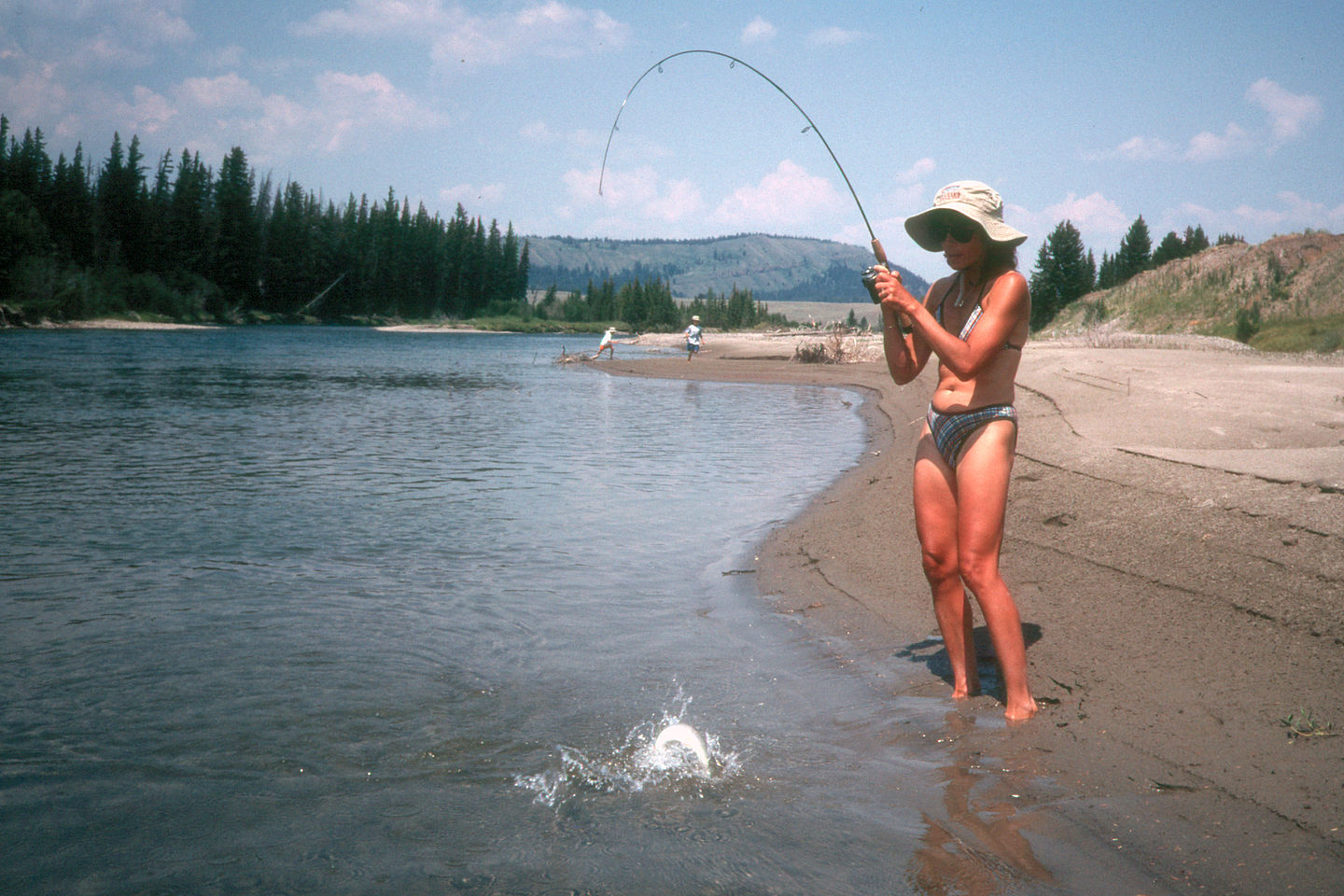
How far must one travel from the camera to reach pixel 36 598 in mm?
5512

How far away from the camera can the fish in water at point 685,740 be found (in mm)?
3484

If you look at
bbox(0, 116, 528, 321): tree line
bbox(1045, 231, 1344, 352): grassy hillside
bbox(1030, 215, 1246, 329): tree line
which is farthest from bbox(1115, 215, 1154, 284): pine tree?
bbox(0, 116, 528, 321): tree line

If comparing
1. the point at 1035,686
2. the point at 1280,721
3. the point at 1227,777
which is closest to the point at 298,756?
the point at 1035,686

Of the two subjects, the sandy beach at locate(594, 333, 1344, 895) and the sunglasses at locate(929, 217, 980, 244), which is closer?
the sandy beach at locate(594, 333, 1344, 895)

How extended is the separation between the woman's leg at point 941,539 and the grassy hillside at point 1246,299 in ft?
50.6

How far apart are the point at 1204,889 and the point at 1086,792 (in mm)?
596

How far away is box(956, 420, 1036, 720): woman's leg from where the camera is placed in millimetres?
3516

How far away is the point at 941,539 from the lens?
3.69 meters

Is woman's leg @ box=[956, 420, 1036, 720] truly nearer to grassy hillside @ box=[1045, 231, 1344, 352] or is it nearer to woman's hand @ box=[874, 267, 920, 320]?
woman's hand @ box=[874, 267, 920, 320]

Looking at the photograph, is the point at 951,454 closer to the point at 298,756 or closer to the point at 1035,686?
the point at 1035,686

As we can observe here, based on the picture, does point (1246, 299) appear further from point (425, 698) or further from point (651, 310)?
point (651, 310)

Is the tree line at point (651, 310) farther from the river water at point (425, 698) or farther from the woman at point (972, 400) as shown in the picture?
the woman at point (972, 400)

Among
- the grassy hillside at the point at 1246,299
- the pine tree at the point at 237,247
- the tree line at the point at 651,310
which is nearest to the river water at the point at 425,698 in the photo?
the grassy hillside at the point at 1246,299

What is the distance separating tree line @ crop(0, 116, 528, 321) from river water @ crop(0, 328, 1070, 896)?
62189mm
